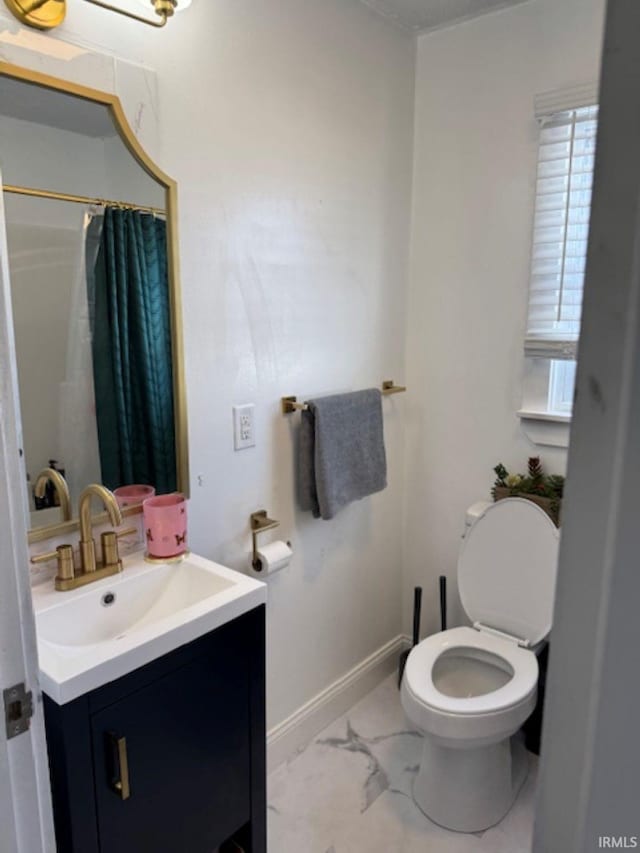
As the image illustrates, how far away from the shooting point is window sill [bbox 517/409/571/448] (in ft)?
6.89

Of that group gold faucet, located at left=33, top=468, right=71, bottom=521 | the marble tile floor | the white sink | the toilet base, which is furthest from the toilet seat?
gold faucet, located at left=33, top=468, right=71, bottom=521

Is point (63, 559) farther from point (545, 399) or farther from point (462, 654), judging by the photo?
point (545, 399)

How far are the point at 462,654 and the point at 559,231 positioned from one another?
1.46 metres

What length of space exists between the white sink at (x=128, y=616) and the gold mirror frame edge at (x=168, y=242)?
15 centimetres

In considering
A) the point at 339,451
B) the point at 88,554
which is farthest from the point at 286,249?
the point at 88,554

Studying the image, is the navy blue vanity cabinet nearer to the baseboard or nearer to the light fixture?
the baseboard

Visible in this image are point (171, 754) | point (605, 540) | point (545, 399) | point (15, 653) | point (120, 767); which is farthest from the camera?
point (545, 399)

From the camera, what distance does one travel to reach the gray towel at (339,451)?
197cm

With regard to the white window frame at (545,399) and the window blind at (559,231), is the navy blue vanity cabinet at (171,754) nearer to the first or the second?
the white window frame at (545,399)

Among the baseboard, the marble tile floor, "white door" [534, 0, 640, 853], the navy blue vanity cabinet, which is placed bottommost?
the marble tile floor

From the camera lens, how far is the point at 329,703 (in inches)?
90.4

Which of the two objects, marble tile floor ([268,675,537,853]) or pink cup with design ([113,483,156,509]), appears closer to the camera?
pink cup with design ([113,483,156,509])

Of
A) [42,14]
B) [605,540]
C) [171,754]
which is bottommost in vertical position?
[171,754]

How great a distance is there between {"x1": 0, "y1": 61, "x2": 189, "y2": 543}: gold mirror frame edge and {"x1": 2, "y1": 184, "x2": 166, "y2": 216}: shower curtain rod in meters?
0.06
